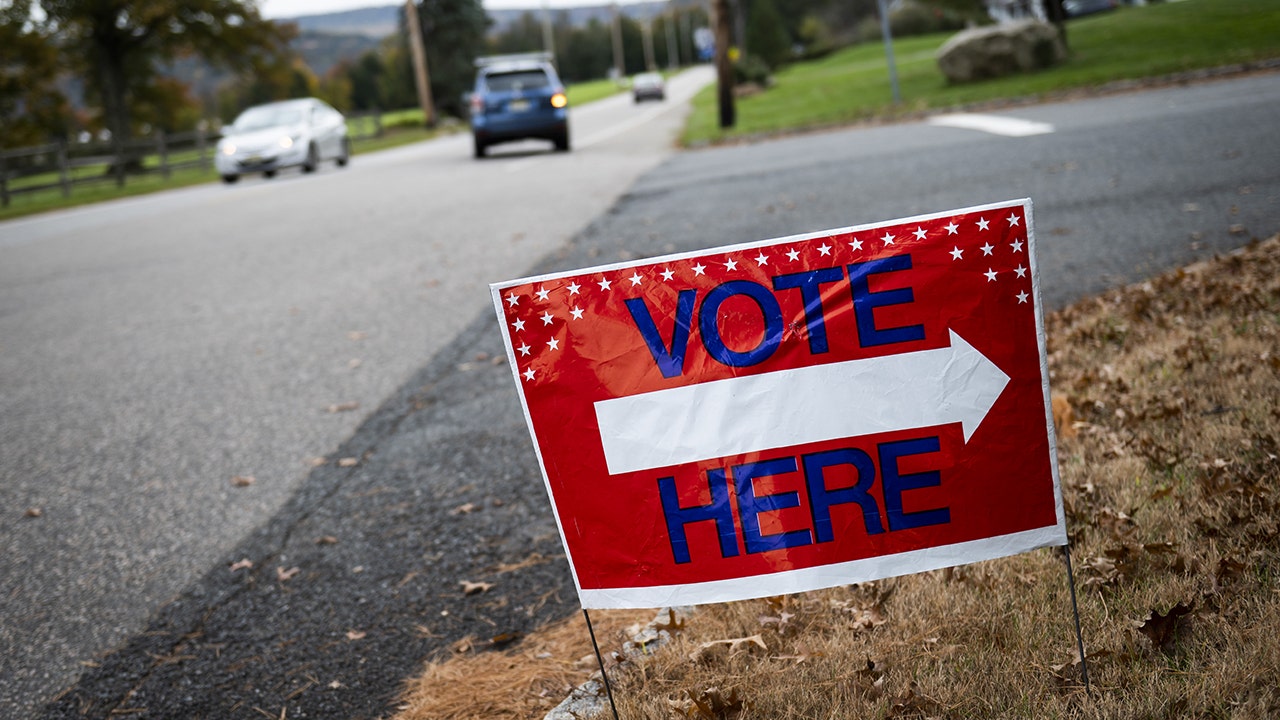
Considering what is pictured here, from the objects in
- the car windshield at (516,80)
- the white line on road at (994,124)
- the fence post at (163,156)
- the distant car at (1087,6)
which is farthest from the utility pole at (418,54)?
the distant car at (1087,6)

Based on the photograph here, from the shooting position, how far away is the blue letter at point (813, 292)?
2338 mm

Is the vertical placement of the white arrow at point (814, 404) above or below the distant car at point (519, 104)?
below

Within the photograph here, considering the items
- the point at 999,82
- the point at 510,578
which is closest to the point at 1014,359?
the point at 510,578

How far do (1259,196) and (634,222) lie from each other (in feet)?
18.2

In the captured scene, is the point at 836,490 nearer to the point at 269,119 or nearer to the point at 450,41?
the point at 269,119

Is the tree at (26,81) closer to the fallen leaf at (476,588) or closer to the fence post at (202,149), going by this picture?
the fence post at (202,149)

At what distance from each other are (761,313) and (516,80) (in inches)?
788

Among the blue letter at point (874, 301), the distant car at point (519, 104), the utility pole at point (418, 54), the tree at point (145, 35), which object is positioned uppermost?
the tree at point (145, 35)

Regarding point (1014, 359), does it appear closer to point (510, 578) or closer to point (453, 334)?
point (510, 578)

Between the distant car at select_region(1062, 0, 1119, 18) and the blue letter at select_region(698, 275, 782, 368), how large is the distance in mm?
53365

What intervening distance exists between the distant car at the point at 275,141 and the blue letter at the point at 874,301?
22.5 m

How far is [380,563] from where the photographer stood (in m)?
3.74

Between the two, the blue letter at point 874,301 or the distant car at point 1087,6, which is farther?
the distant car at point 1087,6

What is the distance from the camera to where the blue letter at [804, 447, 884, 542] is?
93.8 inches
